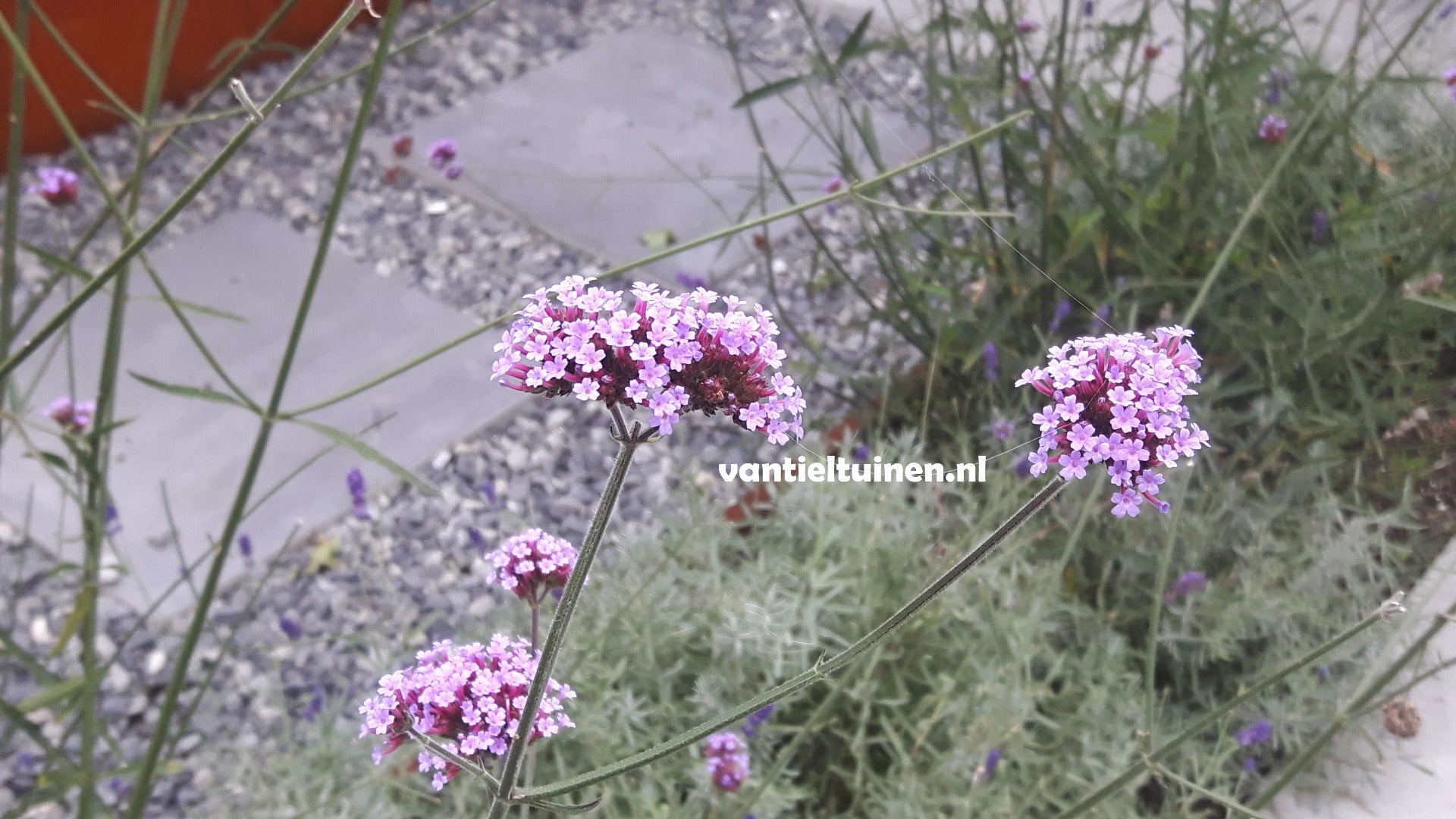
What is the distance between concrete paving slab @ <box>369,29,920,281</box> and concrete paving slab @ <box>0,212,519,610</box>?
15.3 inches

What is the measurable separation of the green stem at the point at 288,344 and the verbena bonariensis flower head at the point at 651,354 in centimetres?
12

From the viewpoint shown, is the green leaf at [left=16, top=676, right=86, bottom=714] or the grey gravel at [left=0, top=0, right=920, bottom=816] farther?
the grey gravel at [left=0, top=0, right=920, bottom=816]

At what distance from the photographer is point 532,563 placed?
723mm

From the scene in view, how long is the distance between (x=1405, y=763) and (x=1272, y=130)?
868 mm

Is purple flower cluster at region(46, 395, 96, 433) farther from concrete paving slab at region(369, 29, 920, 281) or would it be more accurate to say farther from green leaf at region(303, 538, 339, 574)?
concrete paving slab at region(369, 29, 920, 281)

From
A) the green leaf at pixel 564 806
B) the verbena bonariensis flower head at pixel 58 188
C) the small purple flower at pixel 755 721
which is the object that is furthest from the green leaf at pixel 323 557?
the green leaf at pixel 564 806

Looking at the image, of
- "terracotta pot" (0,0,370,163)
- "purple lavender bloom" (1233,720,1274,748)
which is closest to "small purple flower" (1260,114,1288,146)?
"purple lavender bloom" (1233,720,1274,748)

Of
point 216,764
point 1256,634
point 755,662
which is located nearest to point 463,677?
point 755,662

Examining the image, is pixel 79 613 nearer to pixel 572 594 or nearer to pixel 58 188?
pixel 58 188

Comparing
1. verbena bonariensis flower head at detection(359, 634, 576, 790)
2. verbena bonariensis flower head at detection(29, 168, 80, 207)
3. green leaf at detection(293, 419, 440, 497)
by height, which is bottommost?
verbena bonariensis flower head at detection(359, 634, 576, 790)

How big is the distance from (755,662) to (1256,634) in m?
0.66

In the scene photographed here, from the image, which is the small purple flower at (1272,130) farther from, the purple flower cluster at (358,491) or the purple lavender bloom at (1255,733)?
the purple flower cluster at (358,491)

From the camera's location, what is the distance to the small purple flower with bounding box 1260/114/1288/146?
5.40ft

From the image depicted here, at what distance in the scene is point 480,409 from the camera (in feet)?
6.84
